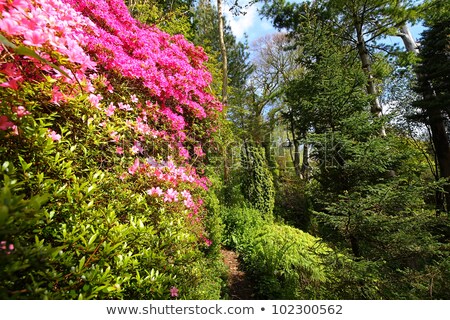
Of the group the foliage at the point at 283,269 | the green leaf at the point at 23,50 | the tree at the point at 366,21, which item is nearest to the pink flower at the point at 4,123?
the green leaf at the point at 23,50

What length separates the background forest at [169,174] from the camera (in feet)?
3.69

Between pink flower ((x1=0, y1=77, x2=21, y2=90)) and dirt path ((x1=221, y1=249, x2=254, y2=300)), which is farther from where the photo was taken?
dirt path ((x1=221, y1=249, x2=254, y2=300))

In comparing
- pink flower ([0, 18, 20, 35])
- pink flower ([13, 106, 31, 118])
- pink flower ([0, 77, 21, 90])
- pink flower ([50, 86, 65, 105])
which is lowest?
pink flower ([13, 106, 31, 118])

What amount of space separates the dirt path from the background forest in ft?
0.52

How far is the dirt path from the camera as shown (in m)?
3.92

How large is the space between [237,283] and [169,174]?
316cm

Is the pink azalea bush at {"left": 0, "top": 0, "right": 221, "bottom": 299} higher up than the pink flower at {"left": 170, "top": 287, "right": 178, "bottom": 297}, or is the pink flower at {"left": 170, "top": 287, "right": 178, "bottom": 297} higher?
the pink azalea bush at {"left": 0, "top": 0, "right": 221, "bottom": 299}

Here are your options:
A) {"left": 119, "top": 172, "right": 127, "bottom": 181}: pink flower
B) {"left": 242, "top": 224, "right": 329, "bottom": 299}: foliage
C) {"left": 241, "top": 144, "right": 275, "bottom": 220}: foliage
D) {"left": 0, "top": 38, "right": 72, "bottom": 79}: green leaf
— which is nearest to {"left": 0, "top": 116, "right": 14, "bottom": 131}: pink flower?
{"left": 0, "top": 38, "right": 72, "bottom": 79}: green leaf

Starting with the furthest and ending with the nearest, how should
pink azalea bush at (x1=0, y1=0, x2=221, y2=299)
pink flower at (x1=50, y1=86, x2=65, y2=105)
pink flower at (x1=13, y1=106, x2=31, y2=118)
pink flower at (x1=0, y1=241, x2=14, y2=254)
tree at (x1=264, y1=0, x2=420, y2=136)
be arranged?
tree at (x1=264, y1=0, x2=420, y2=136), pink flower at (x1=50, y1=86, x2=65, y2=105), pink flower at (x1=13, y1=106, x2=31, y2=118), pink azalea bush at (x1=0, y1=0, x2=221, y2=299), pink flower at (x1=0, y1=241, x2=14, y2=254)

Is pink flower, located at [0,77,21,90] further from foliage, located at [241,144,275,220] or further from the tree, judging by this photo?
foliage, located at [241,144,275,220]

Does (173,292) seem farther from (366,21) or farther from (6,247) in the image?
(366,21)

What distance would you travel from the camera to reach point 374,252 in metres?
2.89

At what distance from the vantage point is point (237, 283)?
4297 millimetres

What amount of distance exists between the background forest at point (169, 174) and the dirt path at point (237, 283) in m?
0.16
